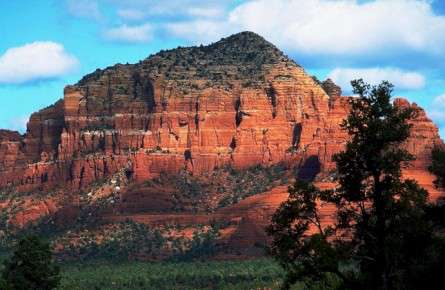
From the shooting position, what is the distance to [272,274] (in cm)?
13875

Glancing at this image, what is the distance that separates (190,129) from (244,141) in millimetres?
8033

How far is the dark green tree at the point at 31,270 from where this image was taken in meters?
79.3

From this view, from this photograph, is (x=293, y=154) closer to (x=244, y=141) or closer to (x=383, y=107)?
(x=244, y=141)

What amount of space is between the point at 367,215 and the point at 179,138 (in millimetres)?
136242

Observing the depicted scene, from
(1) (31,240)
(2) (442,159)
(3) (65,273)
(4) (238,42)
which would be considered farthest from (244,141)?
(2) (442,159)

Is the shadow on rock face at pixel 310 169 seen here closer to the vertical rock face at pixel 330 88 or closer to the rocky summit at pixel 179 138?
the rocky summit at pixel 179 138

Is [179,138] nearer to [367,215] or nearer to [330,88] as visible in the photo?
[330,88]

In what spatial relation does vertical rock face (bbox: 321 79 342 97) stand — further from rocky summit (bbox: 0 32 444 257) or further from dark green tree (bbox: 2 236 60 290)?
dark green tree (bbox: 2 236 60 290)

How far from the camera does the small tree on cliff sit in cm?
4362

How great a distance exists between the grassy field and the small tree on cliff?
251 ft

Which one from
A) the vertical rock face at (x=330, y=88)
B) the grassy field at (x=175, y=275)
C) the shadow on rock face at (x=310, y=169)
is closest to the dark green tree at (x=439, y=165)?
the grassy field at (x=175, y=275)

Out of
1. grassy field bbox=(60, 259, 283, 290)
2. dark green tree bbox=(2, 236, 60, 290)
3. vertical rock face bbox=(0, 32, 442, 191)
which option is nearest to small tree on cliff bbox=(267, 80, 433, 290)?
dark green tree bbox=(2, 236, 60, 290)

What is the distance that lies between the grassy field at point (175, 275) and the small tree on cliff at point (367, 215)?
7640 cm

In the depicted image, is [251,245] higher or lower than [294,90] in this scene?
lower
